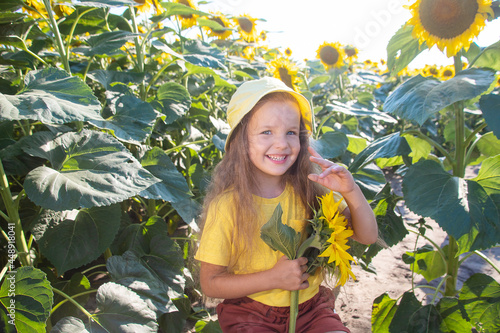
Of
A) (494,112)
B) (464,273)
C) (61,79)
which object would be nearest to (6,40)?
(61,79)

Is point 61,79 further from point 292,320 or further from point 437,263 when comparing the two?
point 437,263

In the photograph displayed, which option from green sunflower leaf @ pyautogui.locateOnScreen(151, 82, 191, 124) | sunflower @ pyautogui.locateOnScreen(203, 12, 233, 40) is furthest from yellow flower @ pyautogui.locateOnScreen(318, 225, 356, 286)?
sunflower @ pyautogui.locateOnScreen(203, 12, 233, 40)

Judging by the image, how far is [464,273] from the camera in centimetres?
212

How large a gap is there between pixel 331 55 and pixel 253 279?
278 cm

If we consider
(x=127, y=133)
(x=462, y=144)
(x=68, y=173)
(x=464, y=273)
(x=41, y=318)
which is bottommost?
(x=464, y=273)

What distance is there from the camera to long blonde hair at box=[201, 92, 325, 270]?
1106 millimetres

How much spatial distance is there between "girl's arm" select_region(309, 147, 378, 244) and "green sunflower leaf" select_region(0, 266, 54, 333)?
0.76m

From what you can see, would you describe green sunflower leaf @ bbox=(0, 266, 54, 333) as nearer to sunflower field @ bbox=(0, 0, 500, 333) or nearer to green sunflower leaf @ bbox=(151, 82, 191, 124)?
sunflower field @ bbox=(0, 0, 500, 333)

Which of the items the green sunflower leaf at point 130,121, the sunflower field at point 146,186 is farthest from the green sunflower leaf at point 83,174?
the green sunflower leaf at point 130,121

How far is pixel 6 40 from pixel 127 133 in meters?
0.67

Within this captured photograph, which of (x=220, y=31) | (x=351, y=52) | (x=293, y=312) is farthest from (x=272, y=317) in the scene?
(x=351, y=52)

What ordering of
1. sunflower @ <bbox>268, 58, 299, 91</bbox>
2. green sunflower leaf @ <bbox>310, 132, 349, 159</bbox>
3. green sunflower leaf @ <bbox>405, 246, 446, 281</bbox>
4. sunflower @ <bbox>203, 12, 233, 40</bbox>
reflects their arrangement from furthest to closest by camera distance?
sunflower @ <bbox>203, 12, 233, 40</bbox> → sunflower @ <bbox>268, 58, 299, 91</bbox> → green sunflower leaf @ <bbox>310, 132, 349, 159</bbox> → green sunflower leaf @ <bbox>405, 246, 446, 281</bbox>

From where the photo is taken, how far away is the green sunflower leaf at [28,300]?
920 millimetres

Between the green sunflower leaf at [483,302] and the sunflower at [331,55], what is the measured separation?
248 cm
